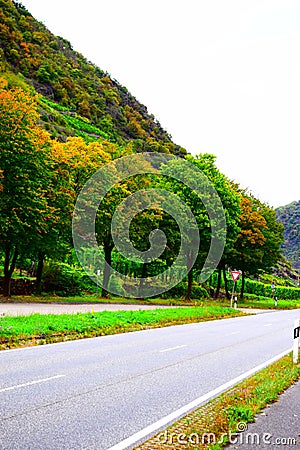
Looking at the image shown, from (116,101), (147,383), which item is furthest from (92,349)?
(116,101)

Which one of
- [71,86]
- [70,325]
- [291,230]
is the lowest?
[70,325]

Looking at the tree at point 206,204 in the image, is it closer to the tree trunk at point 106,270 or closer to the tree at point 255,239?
the tree at point 255,239

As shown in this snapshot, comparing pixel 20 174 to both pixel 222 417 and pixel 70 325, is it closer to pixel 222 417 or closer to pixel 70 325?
pixel 70 325

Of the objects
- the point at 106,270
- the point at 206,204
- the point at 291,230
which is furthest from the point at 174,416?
the point at 291,230

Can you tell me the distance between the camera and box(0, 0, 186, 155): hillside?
118206 mm

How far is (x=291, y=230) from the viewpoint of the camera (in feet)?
568

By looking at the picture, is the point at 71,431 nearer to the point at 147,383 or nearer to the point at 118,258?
the point at 147,383

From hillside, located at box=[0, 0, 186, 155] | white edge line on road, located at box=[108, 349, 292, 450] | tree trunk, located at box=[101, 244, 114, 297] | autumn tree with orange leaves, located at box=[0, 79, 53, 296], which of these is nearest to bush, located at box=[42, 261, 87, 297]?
tree trunk, located at box=[101, 244, 114, 297]

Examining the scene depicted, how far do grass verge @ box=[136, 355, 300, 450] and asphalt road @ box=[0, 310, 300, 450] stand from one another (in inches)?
17.2

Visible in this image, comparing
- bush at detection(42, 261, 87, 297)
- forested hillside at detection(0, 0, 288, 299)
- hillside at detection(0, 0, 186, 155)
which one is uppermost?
hillside at detection(0, 0, 186, 155)

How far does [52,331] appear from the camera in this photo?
54.3ft

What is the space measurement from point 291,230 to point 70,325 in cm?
16263

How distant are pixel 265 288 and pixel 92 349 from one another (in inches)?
2645

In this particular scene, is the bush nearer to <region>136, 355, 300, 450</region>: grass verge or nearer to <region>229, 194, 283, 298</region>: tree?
<region>229, 194, 283, 298</region>: tree
